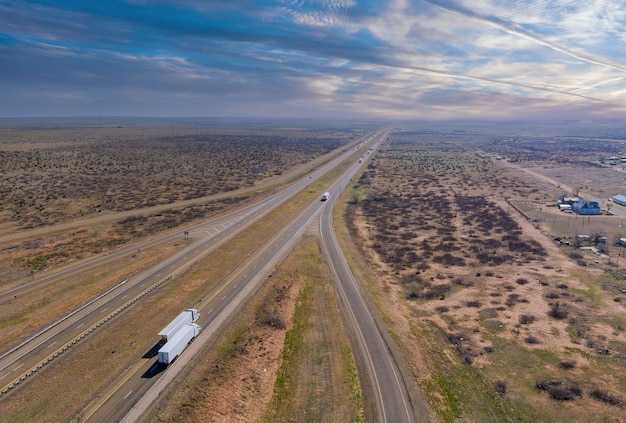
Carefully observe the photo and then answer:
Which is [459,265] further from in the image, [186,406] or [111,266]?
[111,266]

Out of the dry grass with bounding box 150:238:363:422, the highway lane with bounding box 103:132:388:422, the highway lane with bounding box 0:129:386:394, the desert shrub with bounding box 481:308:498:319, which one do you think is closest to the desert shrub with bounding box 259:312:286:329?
the dry grass with bounding box 150:238:363:422

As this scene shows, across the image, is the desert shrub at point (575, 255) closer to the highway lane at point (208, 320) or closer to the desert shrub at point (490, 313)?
the desert shrub at point (490, 313)

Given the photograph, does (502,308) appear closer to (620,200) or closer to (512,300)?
(512,300)

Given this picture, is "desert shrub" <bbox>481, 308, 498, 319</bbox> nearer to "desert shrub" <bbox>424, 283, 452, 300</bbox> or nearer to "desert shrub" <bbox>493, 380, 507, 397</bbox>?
"desert shrub" <bbox>424, 283, 452, 300</bbox>

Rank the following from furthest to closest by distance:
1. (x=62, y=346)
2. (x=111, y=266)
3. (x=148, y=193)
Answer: (x=148, y=193), (x=111, y=266), (x=62, y=346)

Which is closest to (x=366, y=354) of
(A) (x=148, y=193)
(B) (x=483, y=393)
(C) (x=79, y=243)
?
(B) (x=483, y=393)

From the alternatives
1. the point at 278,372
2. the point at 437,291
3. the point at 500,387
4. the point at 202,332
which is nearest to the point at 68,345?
the point at 202,332

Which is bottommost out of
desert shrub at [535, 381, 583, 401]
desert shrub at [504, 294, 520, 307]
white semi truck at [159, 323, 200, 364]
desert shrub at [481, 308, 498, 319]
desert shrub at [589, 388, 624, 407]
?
desert shrub at [535, 381, 583, 401]
